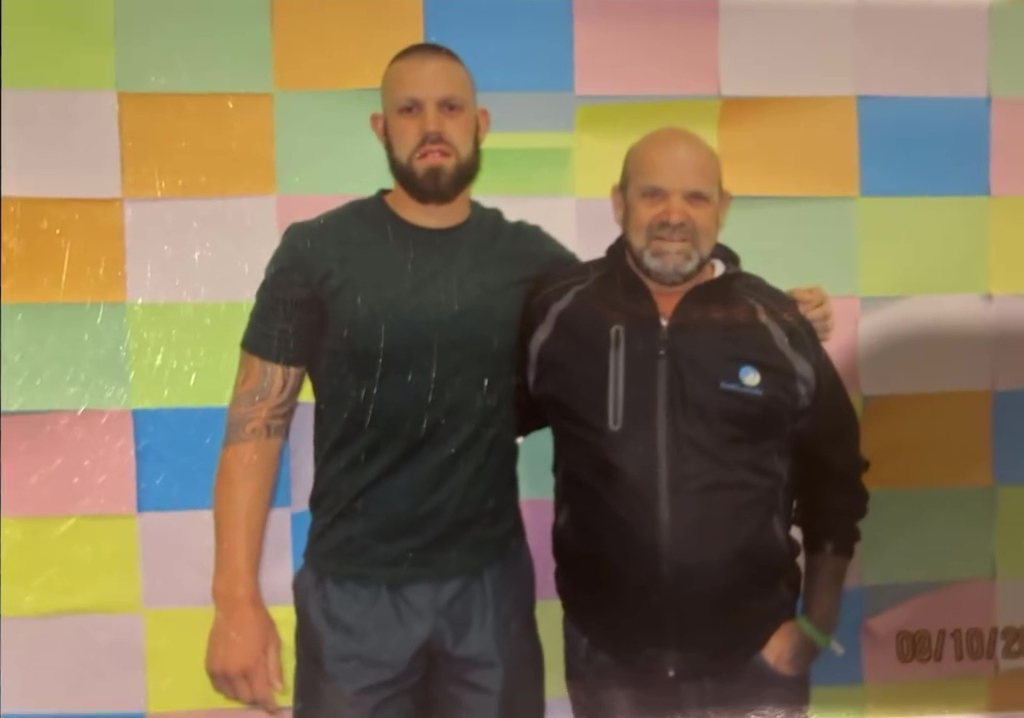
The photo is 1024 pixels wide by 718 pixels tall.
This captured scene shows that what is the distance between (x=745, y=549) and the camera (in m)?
0.59

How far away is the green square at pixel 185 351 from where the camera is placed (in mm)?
594

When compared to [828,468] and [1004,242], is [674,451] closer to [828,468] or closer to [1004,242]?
[828,468]

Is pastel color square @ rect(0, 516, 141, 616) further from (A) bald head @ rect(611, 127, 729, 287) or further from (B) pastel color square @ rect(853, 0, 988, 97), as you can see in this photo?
(B) pastel color square @ rect(853, 0, 988, 97)

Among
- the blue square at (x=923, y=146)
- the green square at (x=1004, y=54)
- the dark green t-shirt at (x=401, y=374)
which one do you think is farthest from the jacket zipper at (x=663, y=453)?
the green square at (x=1004, y=54)

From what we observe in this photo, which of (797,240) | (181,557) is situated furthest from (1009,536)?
(181,557)

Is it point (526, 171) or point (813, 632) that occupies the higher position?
point (526, 171)

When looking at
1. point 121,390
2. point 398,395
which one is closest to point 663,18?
point 398,395

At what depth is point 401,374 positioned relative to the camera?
58 centimetres

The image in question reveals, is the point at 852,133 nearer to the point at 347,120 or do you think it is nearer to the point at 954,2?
the point at 954,2

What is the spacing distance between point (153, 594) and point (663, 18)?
551mm

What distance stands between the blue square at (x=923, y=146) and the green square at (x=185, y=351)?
0.47 metres

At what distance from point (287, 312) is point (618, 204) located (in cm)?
24

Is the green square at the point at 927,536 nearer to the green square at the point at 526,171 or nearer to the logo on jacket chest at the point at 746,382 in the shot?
the logo on jacket chest at the point at 746,382
